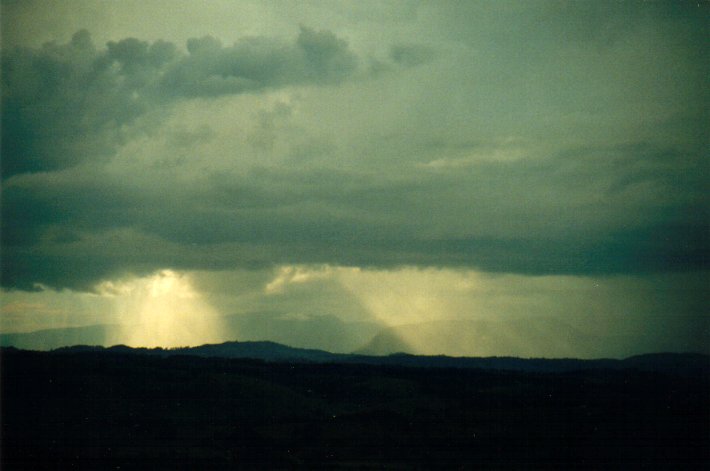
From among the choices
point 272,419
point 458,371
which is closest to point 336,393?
point 272,419

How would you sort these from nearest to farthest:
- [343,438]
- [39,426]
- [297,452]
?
[297,452] < [343,438] < [39,426]

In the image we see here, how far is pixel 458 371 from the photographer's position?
12662cm

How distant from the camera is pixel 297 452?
197 feet

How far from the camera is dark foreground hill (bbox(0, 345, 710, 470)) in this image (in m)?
57.6

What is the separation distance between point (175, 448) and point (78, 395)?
24.9 meters

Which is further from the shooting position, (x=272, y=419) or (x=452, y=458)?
(x=272, y=419)

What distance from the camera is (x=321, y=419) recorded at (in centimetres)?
7975

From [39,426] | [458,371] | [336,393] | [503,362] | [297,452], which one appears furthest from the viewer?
[503,362]

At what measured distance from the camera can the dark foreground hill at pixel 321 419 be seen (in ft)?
189

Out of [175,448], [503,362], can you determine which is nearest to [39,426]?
[175,448]

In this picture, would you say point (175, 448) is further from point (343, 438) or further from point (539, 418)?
point (539, 418)

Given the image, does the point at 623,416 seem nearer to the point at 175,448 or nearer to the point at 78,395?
the point at 175,448

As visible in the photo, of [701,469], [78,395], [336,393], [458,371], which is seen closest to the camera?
[701,469]

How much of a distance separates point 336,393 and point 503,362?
10211cm
